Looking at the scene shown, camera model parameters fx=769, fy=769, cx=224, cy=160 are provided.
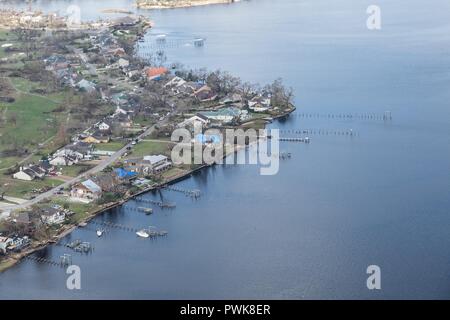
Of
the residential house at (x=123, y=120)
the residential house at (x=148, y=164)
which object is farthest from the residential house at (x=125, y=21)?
the residential house at (x=148, y=164)

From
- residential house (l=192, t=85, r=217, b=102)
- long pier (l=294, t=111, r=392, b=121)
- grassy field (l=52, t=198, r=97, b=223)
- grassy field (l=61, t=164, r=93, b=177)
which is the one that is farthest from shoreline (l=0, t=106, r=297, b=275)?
residential house (l=192, t=85, r=217, b=102)

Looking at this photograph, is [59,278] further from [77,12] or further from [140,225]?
[77,12]

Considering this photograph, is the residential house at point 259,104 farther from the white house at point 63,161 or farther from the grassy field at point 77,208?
the grassy field at point 77,208

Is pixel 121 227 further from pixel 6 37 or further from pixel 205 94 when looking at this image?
pixel 6 37

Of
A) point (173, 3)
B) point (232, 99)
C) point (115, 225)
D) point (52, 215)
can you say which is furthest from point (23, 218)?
point (173, 3)

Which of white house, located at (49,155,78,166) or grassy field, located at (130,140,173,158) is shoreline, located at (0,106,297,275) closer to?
grassy field, located at (130,140,173,158)
